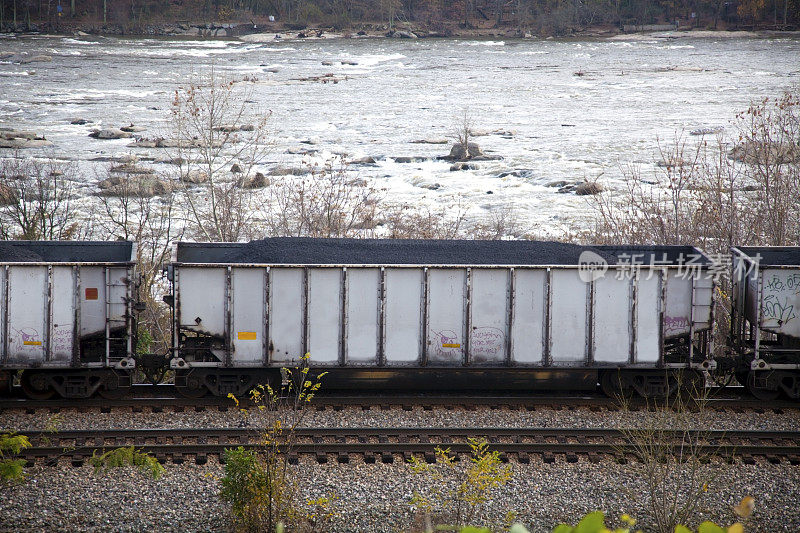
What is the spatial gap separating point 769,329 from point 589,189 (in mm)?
17455

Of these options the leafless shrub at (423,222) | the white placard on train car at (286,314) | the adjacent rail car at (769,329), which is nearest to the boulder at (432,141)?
the leafless shrub at (423,222)

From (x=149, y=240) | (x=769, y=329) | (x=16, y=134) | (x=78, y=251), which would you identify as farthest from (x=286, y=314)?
(x=16, y=134)

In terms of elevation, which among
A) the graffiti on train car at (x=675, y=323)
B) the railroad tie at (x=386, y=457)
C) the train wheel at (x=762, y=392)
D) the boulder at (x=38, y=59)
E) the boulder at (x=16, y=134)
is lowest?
the railroad tie at (x=386, y=457)

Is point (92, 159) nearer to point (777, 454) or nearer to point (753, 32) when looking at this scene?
point (777, 454)

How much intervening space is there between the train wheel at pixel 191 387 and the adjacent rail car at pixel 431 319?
2 cm

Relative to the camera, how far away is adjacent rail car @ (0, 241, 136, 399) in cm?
1252

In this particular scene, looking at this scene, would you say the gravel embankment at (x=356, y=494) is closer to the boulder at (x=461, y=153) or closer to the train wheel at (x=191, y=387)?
the train wheel at (x=191, y=387)

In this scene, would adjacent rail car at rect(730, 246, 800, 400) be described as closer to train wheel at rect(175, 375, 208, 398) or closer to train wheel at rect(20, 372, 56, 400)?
train wheel at rect(175, 375, 208, 398)

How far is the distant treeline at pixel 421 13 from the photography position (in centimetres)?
9044

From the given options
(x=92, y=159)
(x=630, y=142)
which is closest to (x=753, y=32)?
(x=630, y=142)

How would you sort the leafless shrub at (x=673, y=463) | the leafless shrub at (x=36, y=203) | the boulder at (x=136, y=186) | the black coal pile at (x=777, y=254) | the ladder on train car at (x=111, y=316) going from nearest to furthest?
the leafless shrub at (x=673, y=463) → the ladder on train car at (x=111, y=316) → the black coal pile at (x=777, y=254) → the leafless shrub at (x=36, y=203) → the boulder at (x=136, y=186)

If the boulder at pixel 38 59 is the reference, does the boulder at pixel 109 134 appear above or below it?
below

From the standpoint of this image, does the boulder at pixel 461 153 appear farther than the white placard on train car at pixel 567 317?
Yes

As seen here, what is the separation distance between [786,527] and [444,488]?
14.4 ft
